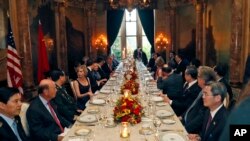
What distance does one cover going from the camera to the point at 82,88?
6.78 meters

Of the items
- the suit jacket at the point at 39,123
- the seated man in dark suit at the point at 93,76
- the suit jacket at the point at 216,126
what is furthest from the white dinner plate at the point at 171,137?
the seated man in dark suit at the point at 93,76

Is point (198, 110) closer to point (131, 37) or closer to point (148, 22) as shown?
point (148, 22)

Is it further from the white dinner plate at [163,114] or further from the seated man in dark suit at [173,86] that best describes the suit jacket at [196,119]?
the seated man in dark suit at [173,86]

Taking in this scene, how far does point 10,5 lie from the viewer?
25.0 ft

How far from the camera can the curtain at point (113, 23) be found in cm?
1677

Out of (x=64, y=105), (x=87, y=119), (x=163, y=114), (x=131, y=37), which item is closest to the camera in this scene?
(x=87, y=119)

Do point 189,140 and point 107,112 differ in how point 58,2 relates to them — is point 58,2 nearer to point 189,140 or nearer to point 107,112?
point 107,112

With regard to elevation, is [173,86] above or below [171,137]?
below

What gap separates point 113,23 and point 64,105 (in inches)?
465

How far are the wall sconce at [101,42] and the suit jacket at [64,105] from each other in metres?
10.3

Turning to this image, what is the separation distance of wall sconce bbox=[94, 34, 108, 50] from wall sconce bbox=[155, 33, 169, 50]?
115 inches

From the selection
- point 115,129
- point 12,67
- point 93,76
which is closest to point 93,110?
point 115,129

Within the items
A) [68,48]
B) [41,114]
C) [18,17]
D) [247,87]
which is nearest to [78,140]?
[41,114]

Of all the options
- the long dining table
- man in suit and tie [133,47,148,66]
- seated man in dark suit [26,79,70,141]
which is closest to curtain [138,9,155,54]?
man in suit and tie [133,47,148,66]
